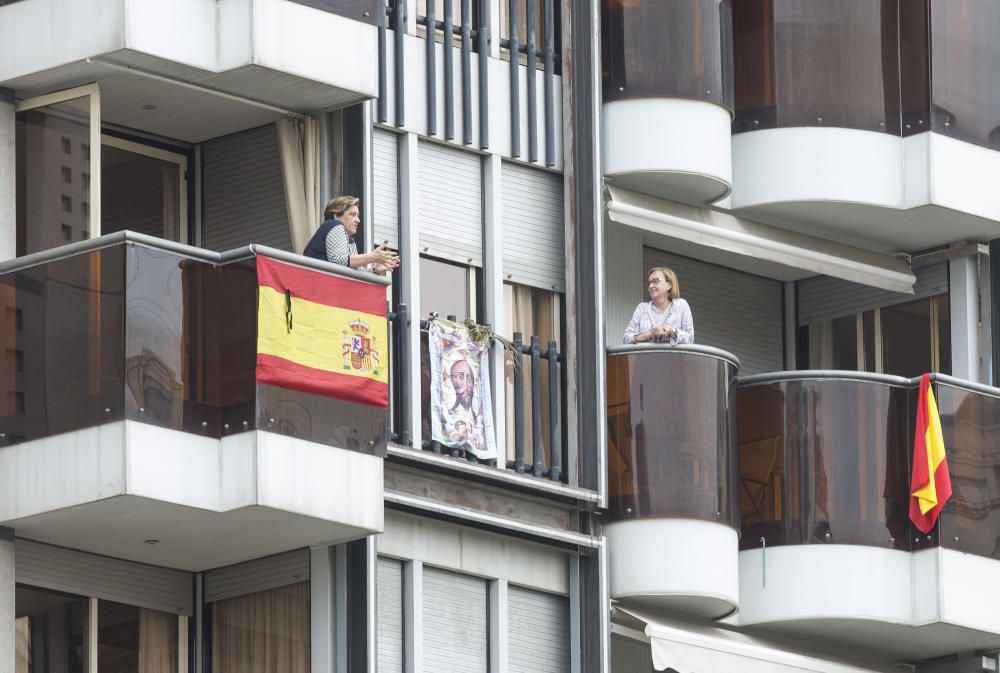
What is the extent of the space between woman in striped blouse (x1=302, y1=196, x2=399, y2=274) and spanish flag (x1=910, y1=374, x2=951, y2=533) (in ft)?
21.8

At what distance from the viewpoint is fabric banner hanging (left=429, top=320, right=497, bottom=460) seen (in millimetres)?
33688

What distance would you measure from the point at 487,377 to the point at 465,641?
2.32 metres

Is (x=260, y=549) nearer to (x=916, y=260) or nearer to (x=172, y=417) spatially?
(x=172, y=417)

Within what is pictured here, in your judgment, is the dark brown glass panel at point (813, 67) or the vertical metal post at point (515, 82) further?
the dark brown glass panel at point (813, 67)

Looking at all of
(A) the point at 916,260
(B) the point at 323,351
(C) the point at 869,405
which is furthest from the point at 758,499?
(B) the point at 323,351

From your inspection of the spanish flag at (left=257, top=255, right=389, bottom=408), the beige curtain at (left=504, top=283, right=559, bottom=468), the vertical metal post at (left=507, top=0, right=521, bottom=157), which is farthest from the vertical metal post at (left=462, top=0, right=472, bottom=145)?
the spanish flag at (left=257, top=255, right=389, bottom=408)

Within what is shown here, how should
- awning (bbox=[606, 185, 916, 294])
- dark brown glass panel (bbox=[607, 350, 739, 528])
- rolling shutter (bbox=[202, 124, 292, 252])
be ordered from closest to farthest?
rolling shutter (bbox=[202, 124, 292, 252]) → dark brown glass panel (bbox=[607, 350, 739, 528]) → awning (bbox=[606, 185, 916, 294])

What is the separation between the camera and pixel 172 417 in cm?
3052

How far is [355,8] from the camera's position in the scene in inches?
1297

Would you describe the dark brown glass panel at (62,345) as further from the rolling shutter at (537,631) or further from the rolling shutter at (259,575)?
the rolling shutter at (537,631)

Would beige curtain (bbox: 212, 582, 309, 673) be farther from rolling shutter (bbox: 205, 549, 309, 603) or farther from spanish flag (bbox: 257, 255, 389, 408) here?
spanish flag (bbox: 257, 255, 389, 408)

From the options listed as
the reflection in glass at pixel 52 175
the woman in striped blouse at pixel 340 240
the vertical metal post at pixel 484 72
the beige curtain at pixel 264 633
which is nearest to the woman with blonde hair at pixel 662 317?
the vertical metal post at pixel 484 72

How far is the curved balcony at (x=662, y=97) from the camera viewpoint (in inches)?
1419

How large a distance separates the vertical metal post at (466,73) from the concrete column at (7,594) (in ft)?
19.6
